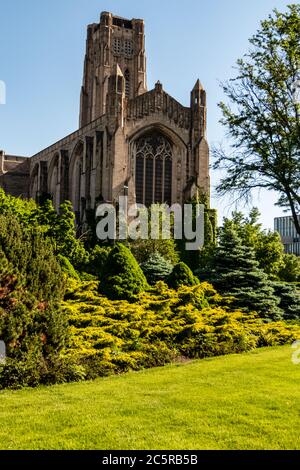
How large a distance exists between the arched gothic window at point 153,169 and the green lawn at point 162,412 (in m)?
39.7

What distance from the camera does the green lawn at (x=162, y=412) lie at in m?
6.52

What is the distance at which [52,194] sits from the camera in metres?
61.2

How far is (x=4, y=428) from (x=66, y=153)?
5199 cm

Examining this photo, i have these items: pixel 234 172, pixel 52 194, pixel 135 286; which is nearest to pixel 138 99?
pixel 52 194

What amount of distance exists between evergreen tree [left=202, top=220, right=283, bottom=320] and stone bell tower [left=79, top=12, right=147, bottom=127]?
47067 millimetres

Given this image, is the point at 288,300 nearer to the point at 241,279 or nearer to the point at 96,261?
the point at 241,279

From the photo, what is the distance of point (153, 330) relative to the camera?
47.3 feet

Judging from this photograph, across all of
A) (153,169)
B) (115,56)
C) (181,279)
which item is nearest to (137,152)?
(153,169)

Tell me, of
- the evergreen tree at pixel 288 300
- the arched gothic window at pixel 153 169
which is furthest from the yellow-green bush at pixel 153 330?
the arched gothic window at pixel 153 169

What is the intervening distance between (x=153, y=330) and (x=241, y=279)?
8.38 meters

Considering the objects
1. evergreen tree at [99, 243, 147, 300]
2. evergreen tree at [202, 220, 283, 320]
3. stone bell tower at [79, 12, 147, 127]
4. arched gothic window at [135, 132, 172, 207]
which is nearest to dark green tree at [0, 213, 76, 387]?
evergreen tree at [99, 243, 147, 300]

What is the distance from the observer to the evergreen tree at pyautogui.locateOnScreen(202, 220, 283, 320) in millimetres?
20734

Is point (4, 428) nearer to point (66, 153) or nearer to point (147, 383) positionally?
point (147, 383)

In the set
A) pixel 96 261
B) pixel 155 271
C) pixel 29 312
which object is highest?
pixel 96 261
